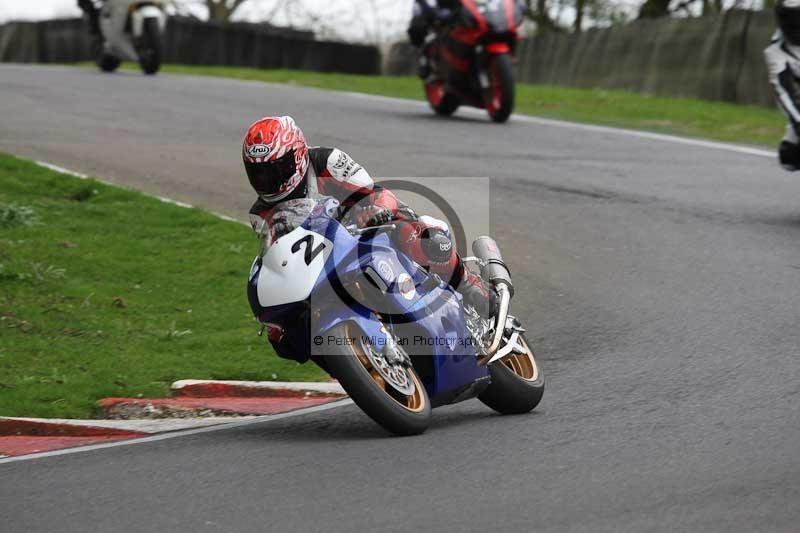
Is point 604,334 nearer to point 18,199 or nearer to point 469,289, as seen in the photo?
point 469,289

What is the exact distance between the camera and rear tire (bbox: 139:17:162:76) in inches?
872

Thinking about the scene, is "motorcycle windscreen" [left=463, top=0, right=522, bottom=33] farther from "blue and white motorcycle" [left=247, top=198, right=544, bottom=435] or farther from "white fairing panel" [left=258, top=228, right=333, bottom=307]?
"white fairing panel" [left=258, top=228, right=333, bottom=307]

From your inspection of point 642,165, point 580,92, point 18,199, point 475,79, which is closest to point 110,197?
point 18,199

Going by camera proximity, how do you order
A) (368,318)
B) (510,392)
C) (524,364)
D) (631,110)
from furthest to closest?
(631,110) < (524,364) < (510,392) < (368,318)

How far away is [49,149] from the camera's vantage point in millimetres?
14250

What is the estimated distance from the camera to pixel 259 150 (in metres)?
5.91

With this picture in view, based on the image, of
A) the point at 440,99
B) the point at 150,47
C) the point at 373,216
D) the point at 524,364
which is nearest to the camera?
the point at 373,216

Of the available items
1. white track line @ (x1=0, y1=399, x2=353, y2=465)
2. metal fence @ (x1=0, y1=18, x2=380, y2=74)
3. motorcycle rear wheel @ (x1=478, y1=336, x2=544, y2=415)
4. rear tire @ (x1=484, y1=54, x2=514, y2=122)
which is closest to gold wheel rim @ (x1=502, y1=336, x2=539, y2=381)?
motorcycle rear wheel @ (x1=478, y1=336, x2=544, y2=415)

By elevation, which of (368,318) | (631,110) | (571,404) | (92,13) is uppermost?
(368,318)

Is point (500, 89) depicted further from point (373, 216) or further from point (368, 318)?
point (368, 318)

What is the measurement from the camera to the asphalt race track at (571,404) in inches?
191

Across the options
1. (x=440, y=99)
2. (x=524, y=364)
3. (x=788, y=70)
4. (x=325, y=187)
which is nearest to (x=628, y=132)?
(x=440, y=99)

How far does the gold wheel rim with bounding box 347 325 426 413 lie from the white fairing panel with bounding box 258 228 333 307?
0.87ft

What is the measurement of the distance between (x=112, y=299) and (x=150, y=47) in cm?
1444
